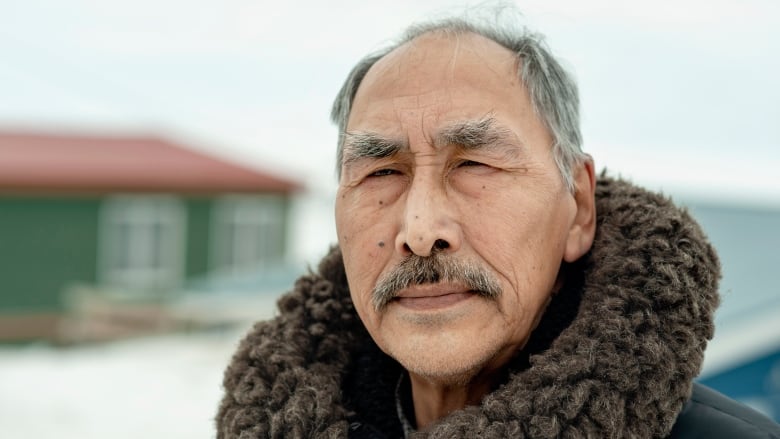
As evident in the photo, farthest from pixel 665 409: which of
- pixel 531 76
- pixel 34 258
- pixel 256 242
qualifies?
pixel 256 242

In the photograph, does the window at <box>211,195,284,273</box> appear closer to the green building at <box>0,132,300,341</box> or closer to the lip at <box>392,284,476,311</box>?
the green building at <box>0,132,300,341</box>

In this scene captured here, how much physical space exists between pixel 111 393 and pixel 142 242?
9.59 metres

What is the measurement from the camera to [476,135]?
1.52m

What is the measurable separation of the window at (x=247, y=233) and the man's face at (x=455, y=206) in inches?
537

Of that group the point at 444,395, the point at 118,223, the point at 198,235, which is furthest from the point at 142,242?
the point at 444,395

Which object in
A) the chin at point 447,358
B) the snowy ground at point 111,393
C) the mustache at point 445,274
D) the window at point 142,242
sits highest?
the mustache at point 445,274

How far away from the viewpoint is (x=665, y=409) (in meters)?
1.37

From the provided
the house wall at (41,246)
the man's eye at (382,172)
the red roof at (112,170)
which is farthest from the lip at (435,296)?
the house wall at (41,246)

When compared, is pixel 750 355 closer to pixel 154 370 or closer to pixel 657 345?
pixel 657 345

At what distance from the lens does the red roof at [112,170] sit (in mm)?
13258

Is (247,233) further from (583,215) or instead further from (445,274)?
(445,274)

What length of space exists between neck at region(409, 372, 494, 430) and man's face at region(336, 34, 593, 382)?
0.07m

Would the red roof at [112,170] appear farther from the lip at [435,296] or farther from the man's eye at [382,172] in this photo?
the lip at [435,296]

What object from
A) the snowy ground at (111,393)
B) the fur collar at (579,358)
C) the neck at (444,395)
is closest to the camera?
the fur collar at (579,358)
